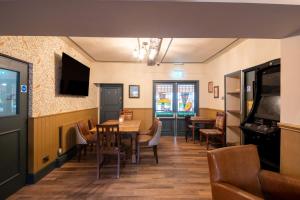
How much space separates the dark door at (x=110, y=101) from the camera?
7.29 m

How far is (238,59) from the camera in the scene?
4723mm

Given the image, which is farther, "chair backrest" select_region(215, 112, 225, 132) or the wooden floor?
"chair backrest" select_region(215, 112, 225, 132)

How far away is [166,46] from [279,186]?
3894mm

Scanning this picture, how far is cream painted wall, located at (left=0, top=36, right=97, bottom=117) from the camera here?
2.94m

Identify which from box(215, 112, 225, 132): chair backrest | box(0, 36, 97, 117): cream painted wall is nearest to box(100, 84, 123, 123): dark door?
box(0, 36, 97, 117): cream painted wall

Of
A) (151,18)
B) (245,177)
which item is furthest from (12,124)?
(245,177)

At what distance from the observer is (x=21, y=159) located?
10.3ft

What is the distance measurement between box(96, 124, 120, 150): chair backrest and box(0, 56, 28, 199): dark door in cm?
115

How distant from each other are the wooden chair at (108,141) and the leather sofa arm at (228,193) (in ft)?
6.89

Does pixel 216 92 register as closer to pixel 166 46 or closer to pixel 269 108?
pixel 166 46

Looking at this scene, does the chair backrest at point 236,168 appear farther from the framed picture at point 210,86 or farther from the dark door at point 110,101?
Result: the dark door at point 110,101

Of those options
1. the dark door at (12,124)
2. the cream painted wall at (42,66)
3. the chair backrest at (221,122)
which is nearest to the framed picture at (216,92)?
the chair backrest at (221,122)

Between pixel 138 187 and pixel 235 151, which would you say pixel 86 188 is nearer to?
pixel 138 187

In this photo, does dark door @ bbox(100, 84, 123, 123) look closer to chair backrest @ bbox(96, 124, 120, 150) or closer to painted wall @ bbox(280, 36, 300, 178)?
chair backrest @ bbox(96, 124, 120, 150)
